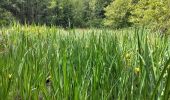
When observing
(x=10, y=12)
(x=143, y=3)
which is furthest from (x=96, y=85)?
(x=10, y=12)

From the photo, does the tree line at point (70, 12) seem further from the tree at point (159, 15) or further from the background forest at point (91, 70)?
the background forest at point (91, 70)

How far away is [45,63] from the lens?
276cm

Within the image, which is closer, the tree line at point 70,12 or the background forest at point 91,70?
the background forest at point 91,70

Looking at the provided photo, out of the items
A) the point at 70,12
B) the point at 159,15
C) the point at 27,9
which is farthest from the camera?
the point at 70,12

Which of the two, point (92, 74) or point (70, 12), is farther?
point (70, 12)

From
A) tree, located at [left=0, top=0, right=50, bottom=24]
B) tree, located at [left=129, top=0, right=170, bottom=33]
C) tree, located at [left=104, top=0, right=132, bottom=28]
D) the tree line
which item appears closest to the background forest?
tree, located at [left=129, top=0, right=170, bottom=33]

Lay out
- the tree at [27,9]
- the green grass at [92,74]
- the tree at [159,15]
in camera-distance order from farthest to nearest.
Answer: the tree at [27,9], the tree at [159,15], the green grass at [92,74]

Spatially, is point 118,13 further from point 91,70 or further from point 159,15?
point 91,70

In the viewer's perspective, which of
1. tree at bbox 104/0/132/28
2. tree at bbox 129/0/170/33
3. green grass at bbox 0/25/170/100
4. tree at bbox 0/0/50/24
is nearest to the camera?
green grass at bbox 0/25/170/100

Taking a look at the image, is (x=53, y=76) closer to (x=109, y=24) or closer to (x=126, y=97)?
(x=126, y=97)

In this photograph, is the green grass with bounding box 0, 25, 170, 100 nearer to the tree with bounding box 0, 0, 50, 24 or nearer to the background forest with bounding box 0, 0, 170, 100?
the background forest with bounding box 0, 0, 170, 100

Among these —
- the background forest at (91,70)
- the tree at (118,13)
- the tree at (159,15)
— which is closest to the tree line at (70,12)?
the tree at (118,13)

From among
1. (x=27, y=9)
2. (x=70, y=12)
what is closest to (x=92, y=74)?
(x=27, y=9)

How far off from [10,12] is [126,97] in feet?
92.4
